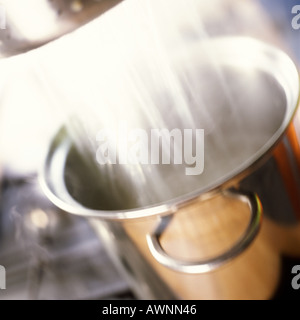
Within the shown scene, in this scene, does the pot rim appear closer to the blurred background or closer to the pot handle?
the pot handle

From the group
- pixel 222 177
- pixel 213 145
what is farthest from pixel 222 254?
pixel 213 145

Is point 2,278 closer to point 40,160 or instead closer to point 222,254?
point 40,160

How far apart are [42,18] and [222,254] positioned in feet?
1.31

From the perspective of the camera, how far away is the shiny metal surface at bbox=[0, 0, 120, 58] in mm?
385

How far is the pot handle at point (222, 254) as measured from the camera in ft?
1.83

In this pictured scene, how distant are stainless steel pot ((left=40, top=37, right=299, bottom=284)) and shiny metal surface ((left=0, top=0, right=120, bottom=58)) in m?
0.25

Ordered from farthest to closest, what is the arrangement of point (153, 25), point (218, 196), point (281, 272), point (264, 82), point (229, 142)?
point (153, 25) < point (229, 142) < point (264, 82) < point (281, 272) < point (218, 196)

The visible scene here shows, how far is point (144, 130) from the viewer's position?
939 millimetres

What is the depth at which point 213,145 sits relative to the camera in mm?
938

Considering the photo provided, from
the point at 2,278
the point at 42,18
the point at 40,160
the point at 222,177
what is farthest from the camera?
the point at 2,278

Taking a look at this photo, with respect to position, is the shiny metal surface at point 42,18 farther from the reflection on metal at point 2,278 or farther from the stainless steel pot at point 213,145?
the reflection on metal at point 2,278
